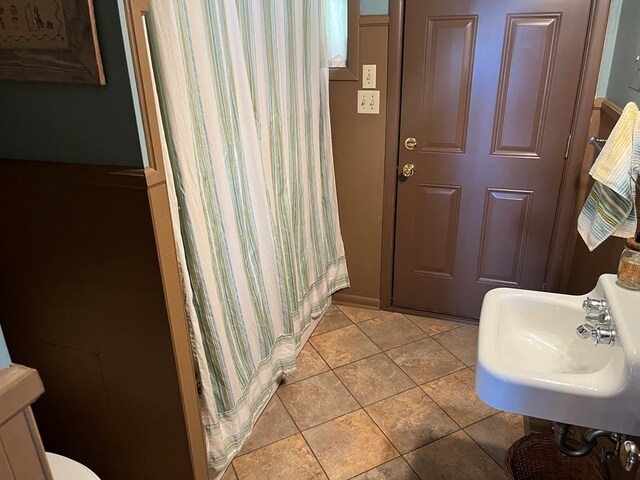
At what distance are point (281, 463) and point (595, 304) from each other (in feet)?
4.06

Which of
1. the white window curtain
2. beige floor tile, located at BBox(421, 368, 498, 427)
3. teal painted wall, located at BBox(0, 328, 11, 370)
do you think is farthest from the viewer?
the white window curtain

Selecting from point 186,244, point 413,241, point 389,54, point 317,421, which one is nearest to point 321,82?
point 389,54

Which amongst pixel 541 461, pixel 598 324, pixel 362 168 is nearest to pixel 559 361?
pixel 598 324

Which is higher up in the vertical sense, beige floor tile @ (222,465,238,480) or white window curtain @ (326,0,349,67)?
white window curtain @ (326,0,349,67)

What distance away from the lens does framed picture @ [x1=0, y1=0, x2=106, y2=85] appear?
1.06 meters

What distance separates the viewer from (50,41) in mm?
1098

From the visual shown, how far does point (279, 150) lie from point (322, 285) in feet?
3.08

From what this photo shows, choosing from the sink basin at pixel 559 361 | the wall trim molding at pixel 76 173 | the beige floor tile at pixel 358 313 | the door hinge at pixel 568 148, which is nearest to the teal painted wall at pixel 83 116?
the wall trim molding at pixel 76 173

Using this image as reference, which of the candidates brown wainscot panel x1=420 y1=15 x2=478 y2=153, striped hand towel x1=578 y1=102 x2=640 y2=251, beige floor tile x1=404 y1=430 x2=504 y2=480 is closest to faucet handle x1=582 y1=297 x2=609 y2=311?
striped hand towel x1=578 y1=102 x2=640 y2=251

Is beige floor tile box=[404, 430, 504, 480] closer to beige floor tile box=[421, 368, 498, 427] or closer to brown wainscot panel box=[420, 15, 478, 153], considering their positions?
beige floor tile box=[421, 368, 498, 427]

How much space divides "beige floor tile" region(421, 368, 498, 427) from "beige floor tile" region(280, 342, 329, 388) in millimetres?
506

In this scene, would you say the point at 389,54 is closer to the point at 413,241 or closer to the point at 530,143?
the point at 530,143

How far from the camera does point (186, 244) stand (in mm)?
1397

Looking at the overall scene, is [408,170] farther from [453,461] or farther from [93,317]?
[93,317]
